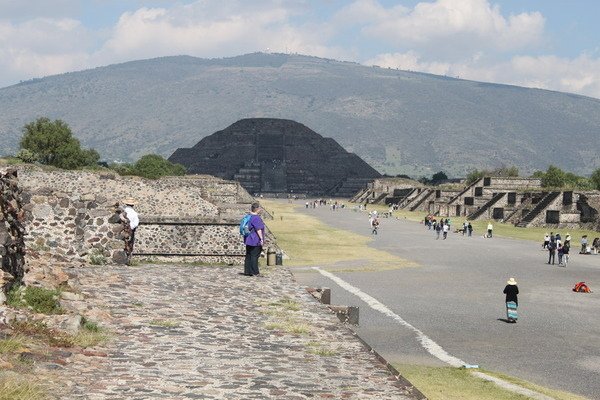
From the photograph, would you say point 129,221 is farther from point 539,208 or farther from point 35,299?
point 539,208

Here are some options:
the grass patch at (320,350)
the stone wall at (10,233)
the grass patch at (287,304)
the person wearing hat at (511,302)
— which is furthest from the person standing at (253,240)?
the grass patch at (320,350)

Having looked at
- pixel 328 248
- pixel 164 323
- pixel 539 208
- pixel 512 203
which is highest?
pixel 512 203

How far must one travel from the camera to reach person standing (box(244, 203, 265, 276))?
884 inches

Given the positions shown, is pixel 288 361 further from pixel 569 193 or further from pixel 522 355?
pixel 569 193

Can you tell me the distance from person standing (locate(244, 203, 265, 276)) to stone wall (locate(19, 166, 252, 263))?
3679 millimetres

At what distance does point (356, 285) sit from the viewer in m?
32.8

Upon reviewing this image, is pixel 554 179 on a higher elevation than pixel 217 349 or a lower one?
higher

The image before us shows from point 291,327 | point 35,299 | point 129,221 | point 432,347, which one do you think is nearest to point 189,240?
point 129,221

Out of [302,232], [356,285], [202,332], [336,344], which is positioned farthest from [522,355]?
[302,232]

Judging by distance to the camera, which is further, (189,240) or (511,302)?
(189,240)

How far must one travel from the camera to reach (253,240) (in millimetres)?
22438

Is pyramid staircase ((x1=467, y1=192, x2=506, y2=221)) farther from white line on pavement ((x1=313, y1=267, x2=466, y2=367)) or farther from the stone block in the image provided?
the stone block

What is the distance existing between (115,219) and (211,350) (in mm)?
11496

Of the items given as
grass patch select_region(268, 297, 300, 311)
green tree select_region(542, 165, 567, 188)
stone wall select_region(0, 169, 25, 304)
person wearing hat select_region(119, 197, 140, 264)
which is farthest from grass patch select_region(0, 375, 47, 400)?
green tree select_region(542, 165, 567, 188)
